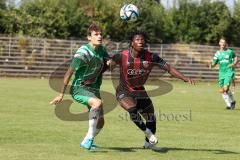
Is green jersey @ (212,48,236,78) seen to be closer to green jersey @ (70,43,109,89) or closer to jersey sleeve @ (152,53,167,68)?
jersey sleeve @ (152,53,167,68)

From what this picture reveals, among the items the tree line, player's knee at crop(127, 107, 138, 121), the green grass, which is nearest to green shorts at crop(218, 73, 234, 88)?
the green grass

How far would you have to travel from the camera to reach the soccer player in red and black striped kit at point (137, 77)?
35.2ft

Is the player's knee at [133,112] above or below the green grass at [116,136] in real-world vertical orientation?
above

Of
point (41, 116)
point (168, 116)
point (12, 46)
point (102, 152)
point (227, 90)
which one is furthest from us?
point (12, 46)

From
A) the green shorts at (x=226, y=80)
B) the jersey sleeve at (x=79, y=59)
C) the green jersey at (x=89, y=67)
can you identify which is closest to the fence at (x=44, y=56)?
the green shorts at (x=226, y=80)

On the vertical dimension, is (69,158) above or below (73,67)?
below

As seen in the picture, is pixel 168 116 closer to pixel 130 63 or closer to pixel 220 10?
pixel 130 63

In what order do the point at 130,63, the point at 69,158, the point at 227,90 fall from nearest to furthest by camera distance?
the point at 69,158
the point at 130,63
the point at 227,90

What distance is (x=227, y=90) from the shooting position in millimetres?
20141

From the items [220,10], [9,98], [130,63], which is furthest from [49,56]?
[130,63]

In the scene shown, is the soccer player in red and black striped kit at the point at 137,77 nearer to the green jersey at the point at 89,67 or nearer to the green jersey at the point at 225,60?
the green jersey at the point at 89,67

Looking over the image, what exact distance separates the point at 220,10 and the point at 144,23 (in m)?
6.23

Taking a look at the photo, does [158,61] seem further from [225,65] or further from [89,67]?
[225,65]

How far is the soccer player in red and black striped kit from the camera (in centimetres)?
1072
